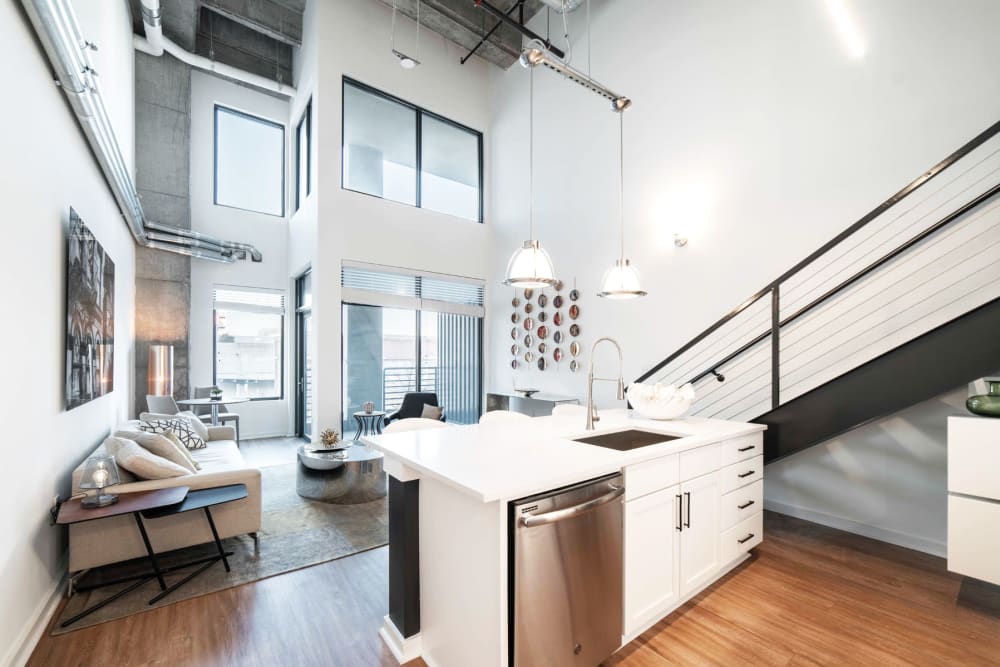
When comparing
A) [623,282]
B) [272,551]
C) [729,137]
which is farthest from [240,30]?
[272,551]

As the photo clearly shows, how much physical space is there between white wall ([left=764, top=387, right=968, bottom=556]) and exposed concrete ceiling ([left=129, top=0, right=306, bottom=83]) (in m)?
8.04

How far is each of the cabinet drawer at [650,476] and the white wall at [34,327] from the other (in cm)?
259

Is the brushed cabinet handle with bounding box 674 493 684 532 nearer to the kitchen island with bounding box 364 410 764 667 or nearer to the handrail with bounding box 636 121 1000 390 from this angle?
the kitchen island with bounding box 364 410 764 667

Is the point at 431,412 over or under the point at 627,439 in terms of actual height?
under

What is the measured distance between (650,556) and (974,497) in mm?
1754

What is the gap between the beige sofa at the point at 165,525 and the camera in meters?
2.55

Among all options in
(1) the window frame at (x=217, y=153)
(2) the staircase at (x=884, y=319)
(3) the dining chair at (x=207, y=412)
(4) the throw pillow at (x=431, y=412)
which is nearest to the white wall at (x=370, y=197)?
(4) the throw pillow at (x=431, y=412)

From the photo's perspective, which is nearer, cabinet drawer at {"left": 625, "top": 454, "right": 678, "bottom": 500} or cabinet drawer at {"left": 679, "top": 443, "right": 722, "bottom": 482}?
cabinet drawer at {"left": 625, "top": 454, "right": 678, "bottom": 500}

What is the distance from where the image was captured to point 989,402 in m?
2.33

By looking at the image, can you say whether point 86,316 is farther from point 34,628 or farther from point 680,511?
point 680,511

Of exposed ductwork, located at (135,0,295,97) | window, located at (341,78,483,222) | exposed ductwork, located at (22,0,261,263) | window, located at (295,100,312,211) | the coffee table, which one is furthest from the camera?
window, located at (295,100,312,211)

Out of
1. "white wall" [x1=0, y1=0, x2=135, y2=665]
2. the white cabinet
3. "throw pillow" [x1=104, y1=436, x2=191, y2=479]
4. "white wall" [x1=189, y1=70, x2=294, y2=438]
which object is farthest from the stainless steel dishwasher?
"white wall" [x1=189, y1=70, x2=294, y2=438]

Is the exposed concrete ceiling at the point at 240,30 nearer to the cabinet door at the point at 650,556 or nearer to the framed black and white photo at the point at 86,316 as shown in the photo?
the framed black and white photo at the point at 86,316

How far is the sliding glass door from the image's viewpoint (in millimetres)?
6195
